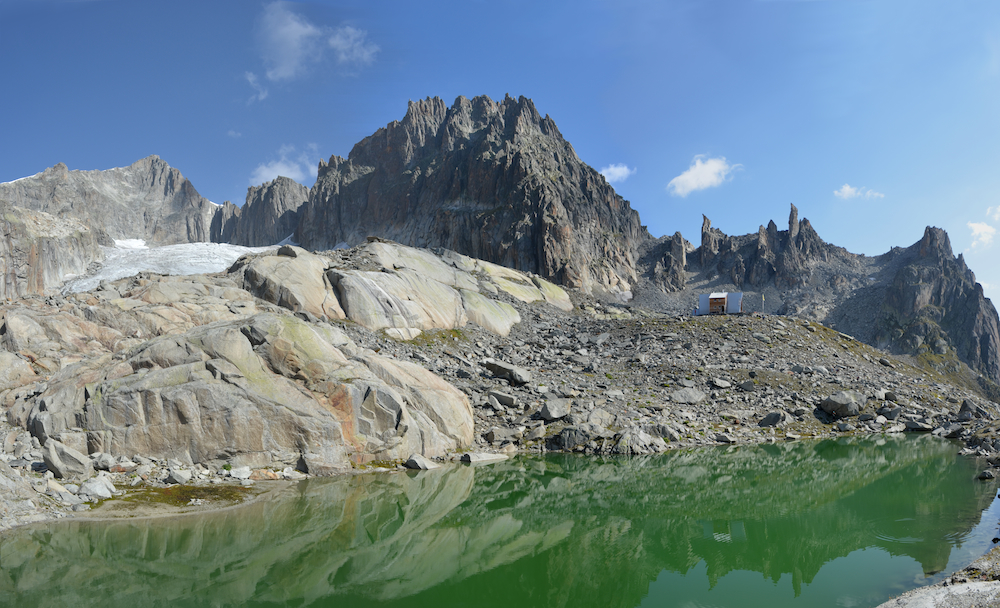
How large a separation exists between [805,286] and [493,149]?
13547 cm

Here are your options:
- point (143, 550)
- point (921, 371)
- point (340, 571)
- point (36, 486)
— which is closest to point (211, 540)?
point (143, 550)

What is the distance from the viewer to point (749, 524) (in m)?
19.6

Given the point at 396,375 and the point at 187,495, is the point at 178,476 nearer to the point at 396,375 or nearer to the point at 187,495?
the point at 187,495

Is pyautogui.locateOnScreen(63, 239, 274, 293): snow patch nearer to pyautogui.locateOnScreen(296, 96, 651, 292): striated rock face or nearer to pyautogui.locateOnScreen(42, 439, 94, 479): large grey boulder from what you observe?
pyautogui.locateOnScreen(296, 96, 651, 292): striated rock face

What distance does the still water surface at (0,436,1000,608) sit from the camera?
13.2 meters

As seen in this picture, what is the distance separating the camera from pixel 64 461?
20266 mm

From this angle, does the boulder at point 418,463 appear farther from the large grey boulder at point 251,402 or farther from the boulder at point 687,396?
the boulder at point 687,396

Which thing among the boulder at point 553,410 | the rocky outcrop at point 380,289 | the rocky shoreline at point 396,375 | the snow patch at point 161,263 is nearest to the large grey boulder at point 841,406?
the rocky shoreline at point 396,375

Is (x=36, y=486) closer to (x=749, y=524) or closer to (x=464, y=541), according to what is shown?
(x=464, y=541)

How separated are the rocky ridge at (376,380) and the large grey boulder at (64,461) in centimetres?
9

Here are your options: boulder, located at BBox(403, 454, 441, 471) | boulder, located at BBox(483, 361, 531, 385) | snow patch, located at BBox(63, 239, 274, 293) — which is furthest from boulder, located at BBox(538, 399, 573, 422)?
snow patch, located at BBox(63, 239, 274, 293)

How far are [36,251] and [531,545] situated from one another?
162628 millimetres

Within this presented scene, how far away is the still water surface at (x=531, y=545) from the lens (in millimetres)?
13180

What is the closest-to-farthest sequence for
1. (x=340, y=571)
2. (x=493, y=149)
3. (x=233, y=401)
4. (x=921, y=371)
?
1. (x=340, y=571)
2. (x=233, y=401)
3. (x=921, y=371)
4. (x=493, y=149)
